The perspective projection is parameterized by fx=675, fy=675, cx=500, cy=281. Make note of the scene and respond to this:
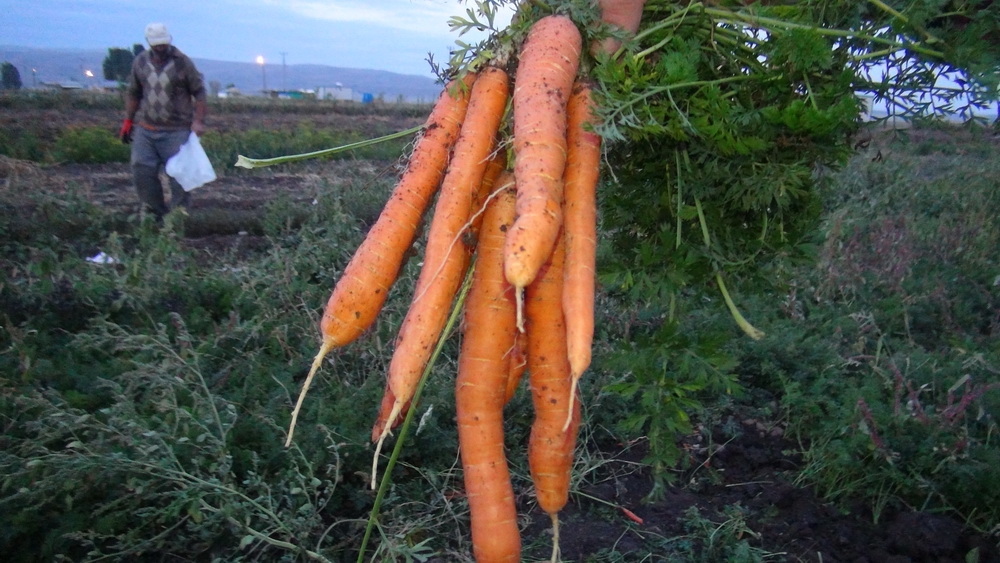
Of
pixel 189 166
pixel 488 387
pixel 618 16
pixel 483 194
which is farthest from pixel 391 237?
pixel 189 166

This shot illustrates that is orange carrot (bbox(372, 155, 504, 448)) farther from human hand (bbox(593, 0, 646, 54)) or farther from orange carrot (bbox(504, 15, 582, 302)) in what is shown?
human hand (bbox(593, 0, 646, 54))

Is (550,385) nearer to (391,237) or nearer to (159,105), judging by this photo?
(391,237)

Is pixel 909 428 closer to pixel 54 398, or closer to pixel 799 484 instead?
pixel 799 484

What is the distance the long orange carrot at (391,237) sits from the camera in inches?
72.6

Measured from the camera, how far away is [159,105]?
6254mm

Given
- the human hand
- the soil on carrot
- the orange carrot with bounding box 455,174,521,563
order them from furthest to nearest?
the soil on carrot, the orange carrot with bounding box 455,174,521,563, the human hand

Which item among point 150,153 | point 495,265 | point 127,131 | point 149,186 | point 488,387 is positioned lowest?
point 488,387

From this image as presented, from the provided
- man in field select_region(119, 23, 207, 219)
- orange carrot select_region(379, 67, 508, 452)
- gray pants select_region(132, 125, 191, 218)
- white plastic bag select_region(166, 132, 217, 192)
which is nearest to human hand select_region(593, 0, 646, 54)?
orange carrot select_region(379, 67, 508, 452)

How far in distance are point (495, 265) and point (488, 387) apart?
347 millimetres

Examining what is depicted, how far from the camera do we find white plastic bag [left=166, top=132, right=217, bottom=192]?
6.12m

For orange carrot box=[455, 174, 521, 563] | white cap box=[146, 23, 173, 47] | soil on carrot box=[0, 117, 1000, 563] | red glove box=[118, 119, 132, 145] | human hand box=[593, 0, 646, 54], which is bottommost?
soil on carrot box=[0, 117, 1000, 563]

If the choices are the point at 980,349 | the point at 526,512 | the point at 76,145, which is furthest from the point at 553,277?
the point at 76,145

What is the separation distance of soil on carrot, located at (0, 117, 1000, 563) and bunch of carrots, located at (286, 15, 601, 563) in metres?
0.94

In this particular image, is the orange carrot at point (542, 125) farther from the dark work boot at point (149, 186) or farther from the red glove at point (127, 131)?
the red glove at point (127, 131)
